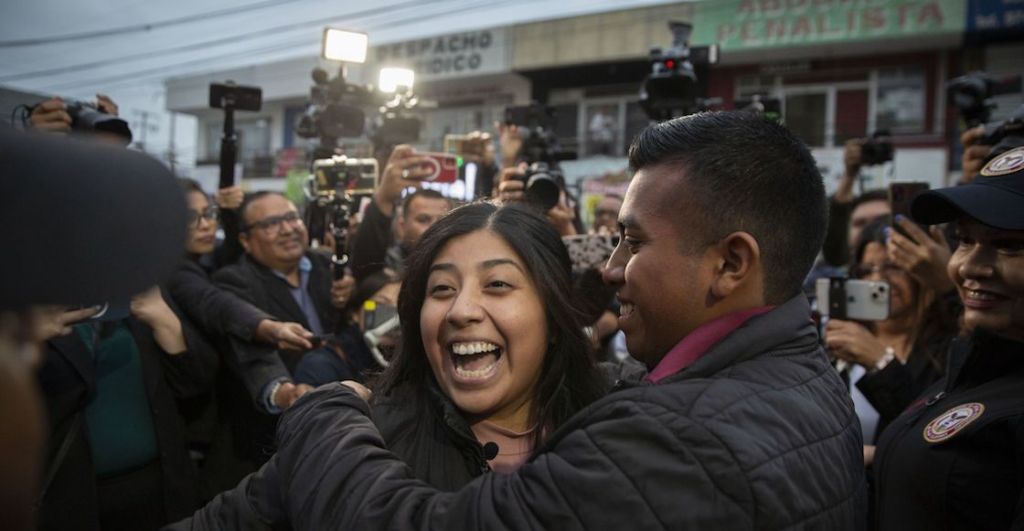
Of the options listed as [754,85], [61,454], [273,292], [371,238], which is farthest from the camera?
[754,85]

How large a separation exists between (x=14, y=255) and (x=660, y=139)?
108cm

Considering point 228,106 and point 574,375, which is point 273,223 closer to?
point 228,106

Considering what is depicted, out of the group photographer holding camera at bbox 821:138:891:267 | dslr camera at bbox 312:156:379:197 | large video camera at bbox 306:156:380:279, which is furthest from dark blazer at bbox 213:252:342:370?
photographer holding camera at bbox 821:138:891:267

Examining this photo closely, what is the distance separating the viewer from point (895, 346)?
3.16m

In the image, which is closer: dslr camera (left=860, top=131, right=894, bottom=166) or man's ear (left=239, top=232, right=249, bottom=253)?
man's ear (left=239, top=232, right=249, bottom=253)

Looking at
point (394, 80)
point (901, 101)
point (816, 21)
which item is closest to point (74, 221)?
point (394, 80)

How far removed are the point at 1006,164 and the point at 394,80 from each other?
4.01 meters

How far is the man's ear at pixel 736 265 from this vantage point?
1.31m

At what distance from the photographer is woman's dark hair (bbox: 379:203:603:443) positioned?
1823 mm

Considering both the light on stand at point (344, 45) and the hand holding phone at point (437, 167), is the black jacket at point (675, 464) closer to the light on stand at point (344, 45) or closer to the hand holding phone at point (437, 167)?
the hand holding phone at point (437, 167)

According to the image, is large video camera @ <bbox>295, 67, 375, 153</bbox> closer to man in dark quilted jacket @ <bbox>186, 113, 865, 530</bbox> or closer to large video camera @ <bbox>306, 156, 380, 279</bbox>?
large video camera @ <bbox>306, 156, 380, 279</bbox>

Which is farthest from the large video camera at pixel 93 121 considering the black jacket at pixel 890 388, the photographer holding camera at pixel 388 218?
the black jacket at pixel 890 388

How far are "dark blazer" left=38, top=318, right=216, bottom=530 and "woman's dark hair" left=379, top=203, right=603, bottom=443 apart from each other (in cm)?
123

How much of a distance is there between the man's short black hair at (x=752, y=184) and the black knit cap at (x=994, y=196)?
650 mm
